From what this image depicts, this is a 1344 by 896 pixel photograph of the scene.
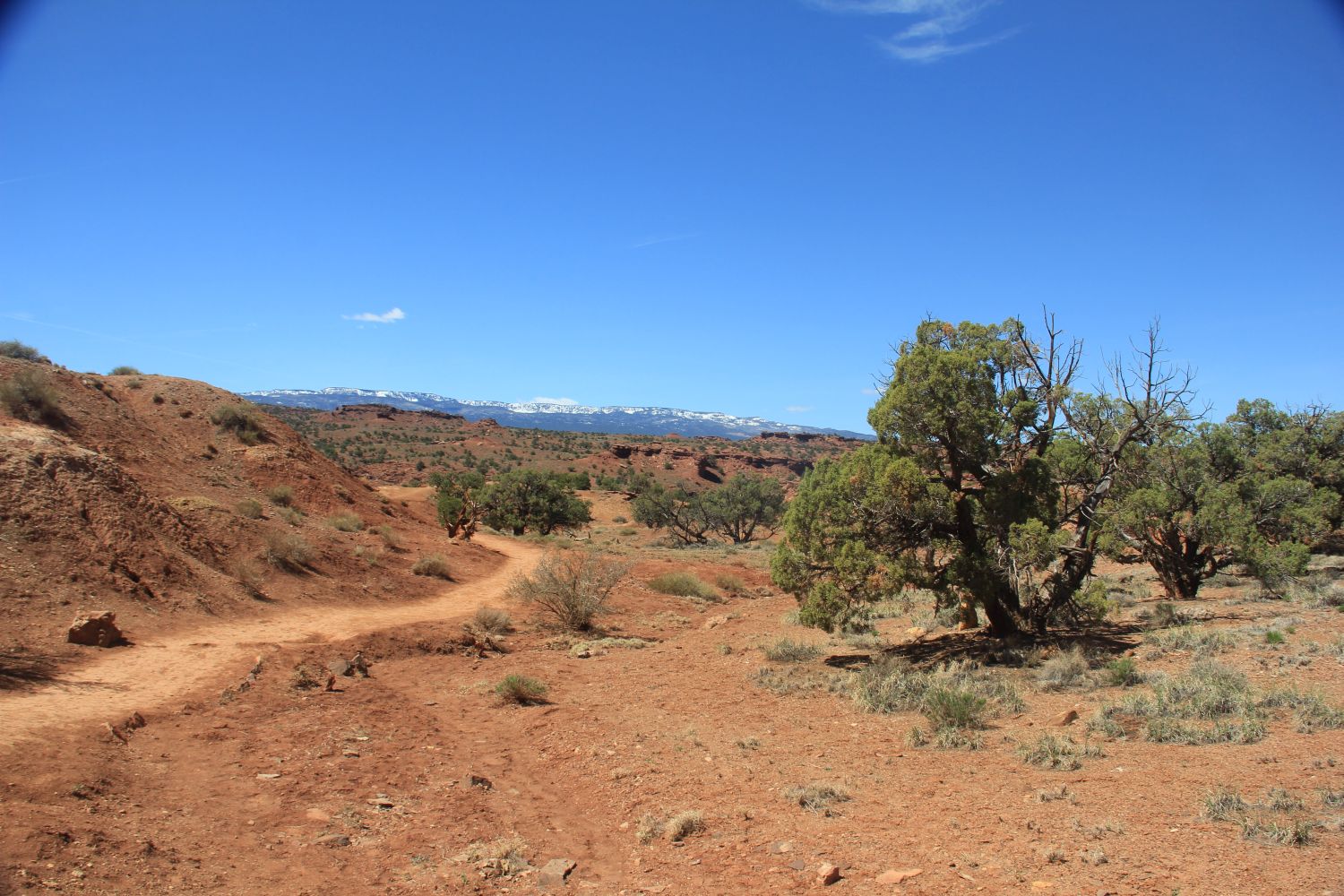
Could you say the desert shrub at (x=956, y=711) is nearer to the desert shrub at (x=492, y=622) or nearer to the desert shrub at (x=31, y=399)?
the desert shrub at (x=492, y=622)

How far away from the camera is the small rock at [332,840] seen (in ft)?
21.1

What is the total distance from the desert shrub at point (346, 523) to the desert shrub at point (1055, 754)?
23972mm

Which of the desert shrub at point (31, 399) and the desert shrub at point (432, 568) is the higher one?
the desert shrub at point (31, 399)

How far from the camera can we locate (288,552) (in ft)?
65.9

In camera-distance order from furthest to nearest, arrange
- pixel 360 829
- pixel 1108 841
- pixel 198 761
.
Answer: pixel 198 761
pixel 360 829
pixel 1108 841

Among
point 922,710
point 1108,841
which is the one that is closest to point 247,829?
point 1108,841

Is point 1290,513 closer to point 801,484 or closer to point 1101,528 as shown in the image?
point 1101,528

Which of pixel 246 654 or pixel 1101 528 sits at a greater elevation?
pixel 1101 528

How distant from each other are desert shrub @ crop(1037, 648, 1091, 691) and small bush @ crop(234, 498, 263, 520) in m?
21.3

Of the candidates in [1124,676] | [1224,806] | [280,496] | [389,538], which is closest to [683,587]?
[389,538]

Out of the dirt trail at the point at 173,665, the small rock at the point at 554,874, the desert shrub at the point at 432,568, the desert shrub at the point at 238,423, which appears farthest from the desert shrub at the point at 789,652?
the desert shrub at the point at 238,423

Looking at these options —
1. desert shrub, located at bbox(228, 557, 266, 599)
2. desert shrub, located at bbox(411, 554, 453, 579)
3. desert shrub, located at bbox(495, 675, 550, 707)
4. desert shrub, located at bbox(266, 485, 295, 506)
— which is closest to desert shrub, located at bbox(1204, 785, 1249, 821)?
desert shrub, located at bbox(495, 675, 550, 707)

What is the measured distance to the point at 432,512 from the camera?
4319 centimetres

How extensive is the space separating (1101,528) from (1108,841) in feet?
28.1
